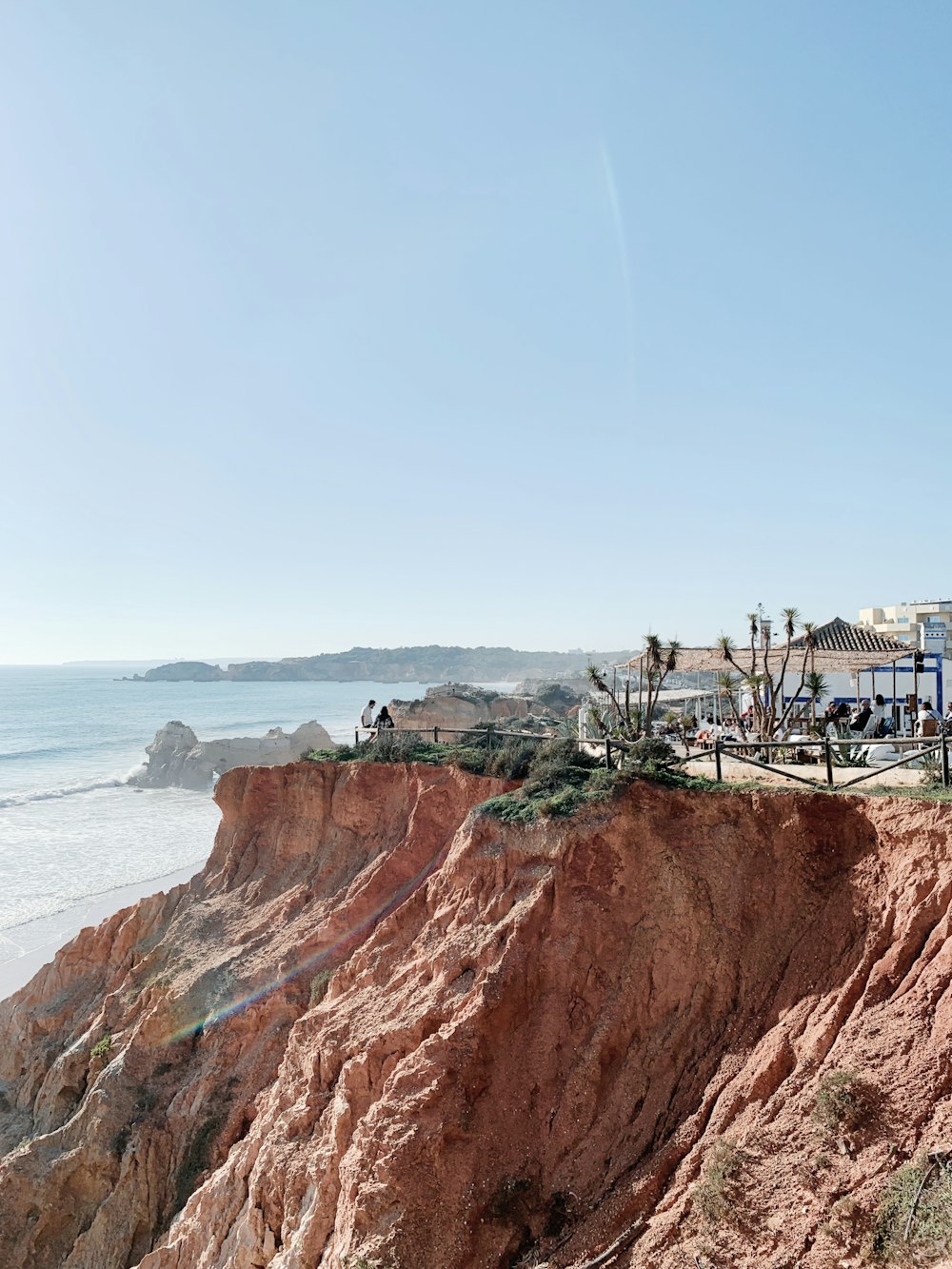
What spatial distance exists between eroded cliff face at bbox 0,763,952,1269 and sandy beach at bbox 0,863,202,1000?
31.8 ft

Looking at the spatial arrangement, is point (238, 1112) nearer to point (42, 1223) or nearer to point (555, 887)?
point (42, 1223)

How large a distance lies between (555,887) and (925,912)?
4419 millimetres

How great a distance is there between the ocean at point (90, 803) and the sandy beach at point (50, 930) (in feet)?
0.61

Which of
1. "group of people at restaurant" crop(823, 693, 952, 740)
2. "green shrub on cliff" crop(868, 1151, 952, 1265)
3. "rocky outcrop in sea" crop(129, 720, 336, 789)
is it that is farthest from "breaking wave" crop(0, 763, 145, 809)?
"green shrub on cliff" crop(868, 1151, 952, 1265)

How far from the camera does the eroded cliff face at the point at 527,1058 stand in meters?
7.74

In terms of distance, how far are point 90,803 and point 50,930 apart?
28208mm

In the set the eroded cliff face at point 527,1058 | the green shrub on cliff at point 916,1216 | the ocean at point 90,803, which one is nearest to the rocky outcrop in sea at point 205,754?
the ocean at point 90,803

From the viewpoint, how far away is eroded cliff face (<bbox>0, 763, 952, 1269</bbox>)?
7.74 m

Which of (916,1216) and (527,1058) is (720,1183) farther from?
(527,1058)

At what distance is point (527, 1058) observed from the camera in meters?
9.62

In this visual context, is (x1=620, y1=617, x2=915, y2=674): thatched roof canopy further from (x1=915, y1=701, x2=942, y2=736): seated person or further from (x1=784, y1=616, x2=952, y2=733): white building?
(x1=915, y1=701, x2=942, y2=736): seated person

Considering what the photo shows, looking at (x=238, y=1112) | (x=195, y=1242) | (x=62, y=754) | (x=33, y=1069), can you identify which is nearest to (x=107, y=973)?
(x=33, y=1069)

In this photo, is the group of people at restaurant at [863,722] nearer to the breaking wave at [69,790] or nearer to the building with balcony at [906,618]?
the building with balcony at [906,618]

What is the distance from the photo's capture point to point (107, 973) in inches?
656
